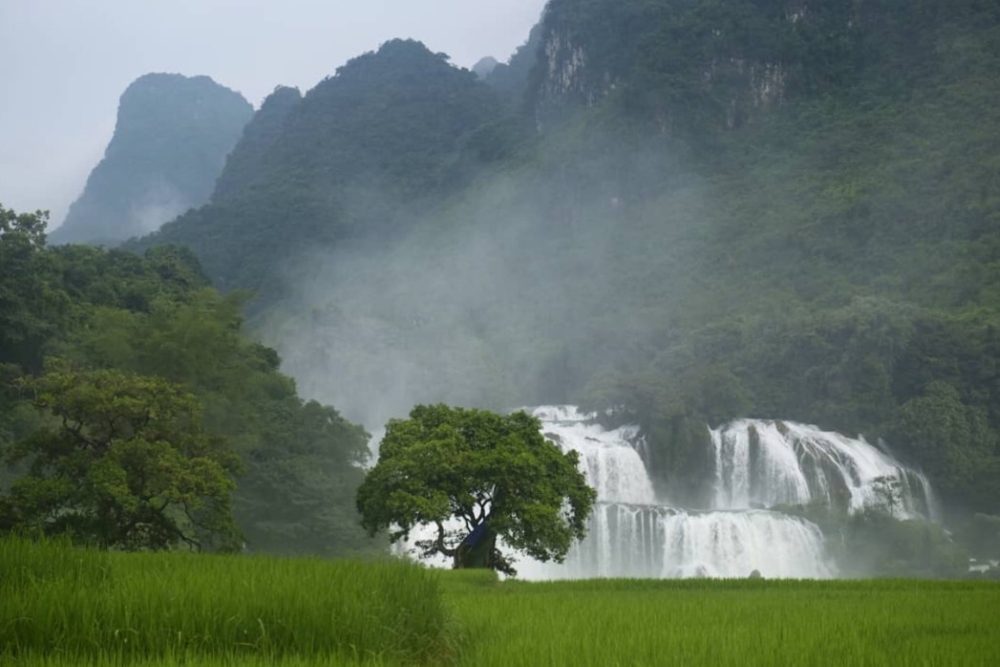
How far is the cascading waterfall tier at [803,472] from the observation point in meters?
46.3

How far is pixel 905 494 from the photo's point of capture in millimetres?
48062

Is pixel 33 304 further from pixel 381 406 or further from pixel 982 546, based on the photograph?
pixel 982 546

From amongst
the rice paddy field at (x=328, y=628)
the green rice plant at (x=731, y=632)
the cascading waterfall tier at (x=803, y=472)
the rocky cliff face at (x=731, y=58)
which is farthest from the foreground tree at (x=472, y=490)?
the rocky cliff face at (x=731, y=58)

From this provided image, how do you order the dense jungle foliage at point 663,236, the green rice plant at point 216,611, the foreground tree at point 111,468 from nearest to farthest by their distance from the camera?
1. the green rice plant at point 216,611
2. the foreground tree at point 111,468
3. the dense jungle foliage at point 663,236

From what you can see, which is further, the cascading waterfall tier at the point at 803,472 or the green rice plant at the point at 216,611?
the cascading waterfall tier at the point at 803,472

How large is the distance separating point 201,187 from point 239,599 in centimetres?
19729

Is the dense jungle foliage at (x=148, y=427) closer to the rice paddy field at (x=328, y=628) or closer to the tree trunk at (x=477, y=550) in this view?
the tree trunk at (x=477, y=550)

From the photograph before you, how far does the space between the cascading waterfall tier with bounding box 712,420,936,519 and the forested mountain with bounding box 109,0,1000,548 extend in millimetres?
1703

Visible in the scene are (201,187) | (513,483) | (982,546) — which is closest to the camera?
(513,483)

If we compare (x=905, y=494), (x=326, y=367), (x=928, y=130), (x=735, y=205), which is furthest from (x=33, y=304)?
(x=928, y=130)

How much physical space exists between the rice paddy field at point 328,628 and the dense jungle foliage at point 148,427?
11.5 meters

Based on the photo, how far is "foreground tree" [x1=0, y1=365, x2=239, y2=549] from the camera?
17641 mm

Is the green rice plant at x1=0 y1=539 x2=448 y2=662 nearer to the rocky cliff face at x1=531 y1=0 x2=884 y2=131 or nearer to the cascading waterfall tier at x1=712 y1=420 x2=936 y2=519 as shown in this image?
the cascading waterfall tier at x1=712 y1=420 x2=936 y2=519

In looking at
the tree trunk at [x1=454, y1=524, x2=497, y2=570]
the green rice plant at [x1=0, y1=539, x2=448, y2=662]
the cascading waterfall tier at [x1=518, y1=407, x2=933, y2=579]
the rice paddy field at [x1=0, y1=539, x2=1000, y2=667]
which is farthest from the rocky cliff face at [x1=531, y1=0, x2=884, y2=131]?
the green rice plant at [x1=0, y1=539, x2=448, y2=662]
